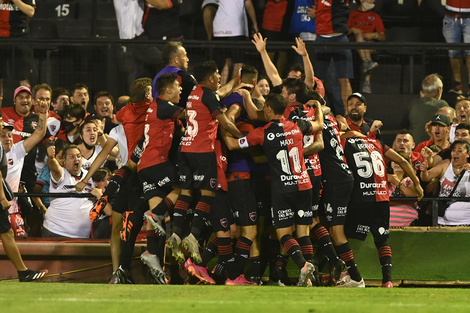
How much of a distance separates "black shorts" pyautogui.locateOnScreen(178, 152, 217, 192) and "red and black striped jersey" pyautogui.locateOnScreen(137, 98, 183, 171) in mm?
275

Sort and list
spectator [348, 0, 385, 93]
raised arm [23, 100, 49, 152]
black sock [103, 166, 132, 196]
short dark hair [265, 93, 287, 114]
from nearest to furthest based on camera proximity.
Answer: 1. short dark hair [265, 93, 287, 114]
2. black sock [103, 166, 132, 196]
3. raised arm [23, 100, 49, 152]
4. spectator [348, 0, 385, 93]

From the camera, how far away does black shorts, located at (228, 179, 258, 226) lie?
10.3 m

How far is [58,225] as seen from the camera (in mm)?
11805

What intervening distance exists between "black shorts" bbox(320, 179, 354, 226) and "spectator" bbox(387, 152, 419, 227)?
1301 millimetres

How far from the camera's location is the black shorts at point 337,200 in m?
10.6

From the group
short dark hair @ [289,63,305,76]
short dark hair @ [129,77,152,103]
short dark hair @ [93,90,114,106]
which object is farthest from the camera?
short dark hair @ [93,90,114,106]

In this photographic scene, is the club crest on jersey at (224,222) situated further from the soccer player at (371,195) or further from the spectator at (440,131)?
Answer: the spectator at (440,131)

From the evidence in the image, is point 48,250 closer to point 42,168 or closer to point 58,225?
point 58,225

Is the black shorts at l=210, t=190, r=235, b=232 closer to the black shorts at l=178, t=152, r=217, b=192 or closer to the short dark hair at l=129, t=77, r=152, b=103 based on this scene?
the black shorts at l=178, t=152, r=217, b=192

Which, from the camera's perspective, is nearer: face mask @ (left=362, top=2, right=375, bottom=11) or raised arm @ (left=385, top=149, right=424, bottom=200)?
raised arm @ (left=385, top=149, right=424, bottom=200)

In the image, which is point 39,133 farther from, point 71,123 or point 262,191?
point 262,191

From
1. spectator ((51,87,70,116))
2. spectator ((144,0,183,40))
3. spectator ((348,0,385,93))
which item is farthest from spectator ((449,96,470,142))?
spectator ((51,87,70,116))

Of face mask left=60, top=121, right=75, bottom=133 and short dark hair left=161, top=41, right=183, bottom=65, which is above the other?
short dark hair left=161, top=41, right=183, bottom=65

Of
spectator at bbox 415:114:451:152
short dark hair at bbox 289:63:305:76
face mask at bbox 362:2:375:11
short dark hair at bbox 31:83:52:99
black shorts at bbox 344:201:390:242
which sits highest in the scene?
face mask at bbox 362:2:375:11
